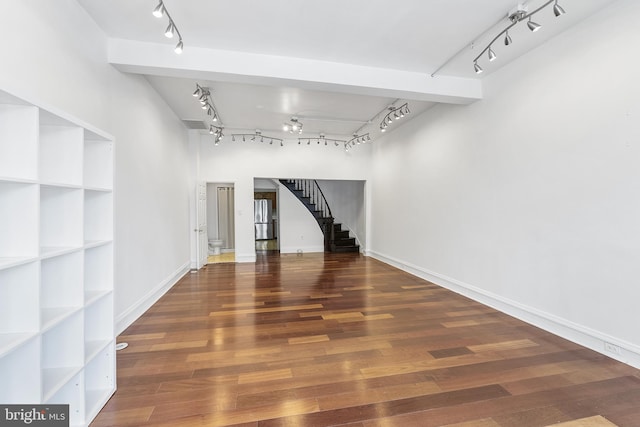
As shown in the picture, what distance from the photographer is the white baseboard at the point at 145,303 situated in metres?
2.94

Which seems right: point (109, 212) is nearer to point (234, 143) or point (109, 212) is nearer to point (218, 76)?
point (218, 76)

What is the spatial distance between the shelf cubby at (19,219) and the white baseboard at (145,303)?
195cm

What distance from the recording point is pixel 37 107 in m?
1.30

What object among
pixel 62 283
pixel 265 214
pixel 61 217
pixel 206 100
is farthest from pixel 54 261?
pixel 265 214

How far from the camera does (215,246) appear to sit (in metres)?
7.71

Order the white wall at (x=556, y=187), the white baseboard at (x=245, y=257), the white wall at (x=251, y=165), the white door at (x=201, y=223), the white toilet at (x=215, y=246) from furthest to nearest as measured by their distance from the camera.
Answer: the white toilet at (x=215, y=246)
the white baseboard at (x=245, y=257)
the white wall at (x=251, y=165)
the white door at (x=201, y=223)
the white wall at (x=556, y=187)

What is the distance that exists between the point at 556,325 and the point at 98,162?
4528 mm

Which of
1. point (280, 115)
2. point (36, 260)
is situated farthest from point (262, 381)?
point (280, 115)

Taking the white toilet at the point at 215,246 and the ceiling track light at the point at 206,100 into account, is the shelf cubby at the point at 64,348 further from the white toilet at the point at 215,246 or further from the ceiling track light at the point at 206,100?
the white toilet at the point at 215,246

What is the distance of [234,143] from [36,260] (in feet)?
18.3

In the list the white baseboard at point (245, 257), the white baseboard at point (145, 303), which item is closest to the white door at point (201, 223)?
the white baseboard at point (245, 257)

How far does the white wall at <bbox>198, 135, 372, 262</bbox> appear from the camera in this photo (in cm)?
642

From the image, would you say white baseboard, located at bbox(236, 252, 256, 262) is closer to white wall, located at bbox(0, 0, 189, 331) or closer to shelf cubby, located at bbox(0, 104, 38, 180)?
white wall, located at bbox(0, 0, 189, 331)

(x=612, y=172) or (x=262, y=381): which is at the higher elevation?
(x=612, y=172)
